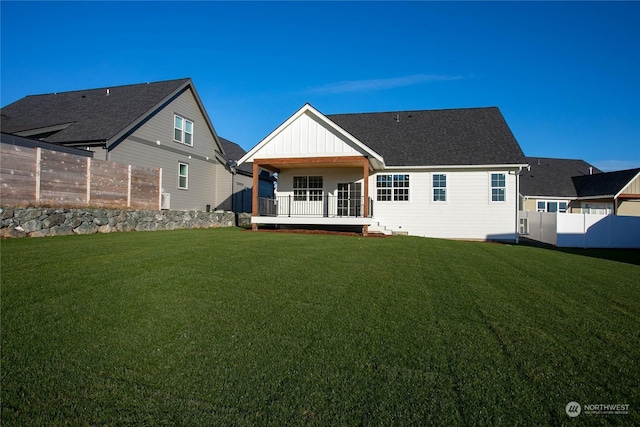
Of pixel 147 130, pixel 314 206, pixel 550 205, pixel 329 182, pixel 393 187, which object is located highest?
pixel 147 130

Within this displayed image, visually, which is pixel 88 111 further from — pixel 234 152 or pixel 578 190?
pixel 578 190

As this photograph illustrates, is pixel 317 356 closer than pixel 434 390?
No

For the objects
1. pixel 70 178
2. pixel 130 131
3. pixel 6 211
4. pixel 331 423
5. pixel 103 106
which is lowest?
pixel 331 423

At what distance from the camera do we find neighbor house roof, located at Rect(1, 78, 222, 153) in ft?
56.5

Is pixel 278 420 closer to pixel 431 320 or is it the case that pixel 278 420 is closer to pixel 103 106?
pixel 431 320

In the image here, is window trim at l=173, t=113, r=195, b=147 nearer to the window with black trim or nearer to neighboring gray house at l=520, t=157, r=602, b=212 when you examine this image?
the window with black trim

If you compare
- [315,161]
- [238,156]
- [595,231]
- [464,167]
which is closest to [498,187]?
[464,167]

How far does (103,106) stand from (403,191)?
53.2 feet

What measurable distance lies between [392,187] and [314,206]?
3829 millimetres

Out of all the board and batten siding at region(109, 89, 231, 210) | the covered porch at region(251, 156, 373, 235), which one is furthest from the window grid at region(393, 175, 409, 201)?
the board and batten siding at region(109, 89, 231, 210)

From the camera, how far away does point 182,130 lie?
21234mm

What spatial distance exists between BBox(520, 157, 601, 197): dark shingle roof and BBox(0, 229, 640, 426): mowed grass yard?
75.7 feet

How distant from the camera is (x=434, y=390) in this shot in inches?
116

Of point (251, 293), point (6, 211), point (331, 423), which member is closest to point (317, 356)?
point (331, 423)
